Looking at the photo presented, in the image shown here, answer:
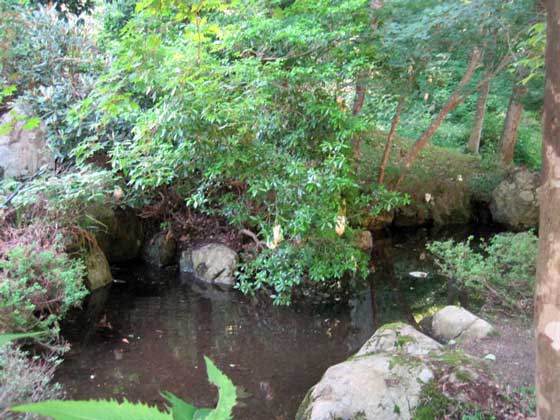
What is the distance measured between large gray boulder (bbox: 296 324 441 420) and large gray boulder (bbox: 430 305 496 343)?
3.06ft

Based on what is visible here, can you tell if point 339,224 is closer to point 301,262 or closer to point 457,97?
point 301,262

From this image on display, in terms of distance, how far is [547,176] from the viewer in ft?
5.15

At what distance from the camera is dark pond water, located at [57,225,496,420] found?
473cm

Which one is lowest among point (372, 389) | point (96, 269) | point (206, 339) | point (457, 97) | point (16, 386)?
point (206, 339)

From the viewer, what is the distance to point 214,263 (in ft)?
26.2

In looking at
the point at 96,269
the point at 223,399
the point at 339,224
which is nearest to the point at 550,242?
the point at 223,399

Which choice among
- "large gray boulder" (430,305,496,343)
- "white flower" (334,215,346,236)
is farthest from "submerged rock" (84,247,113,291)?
"large gray boulder" (430,305,496,343)

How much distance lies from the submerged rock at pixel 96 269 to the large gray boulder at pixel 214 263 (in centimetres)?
138

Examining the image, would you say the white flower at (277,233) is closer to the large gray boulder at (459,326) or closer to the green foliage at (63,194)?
the large gray boulder at (459,326)

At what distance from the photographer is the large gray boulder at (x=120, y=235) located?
8117mm

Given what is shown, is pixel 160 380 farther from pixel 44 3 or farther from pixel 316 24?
pixel 44 3

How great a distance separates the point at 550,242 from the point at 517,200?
1106 centimetres

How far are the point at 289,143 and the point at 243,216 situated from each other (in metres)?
1.19

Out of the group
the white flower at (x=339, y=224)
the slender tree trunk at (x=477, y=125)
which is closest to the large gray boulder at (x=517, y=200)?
the slender tree trunk at (x=477, y=125)
